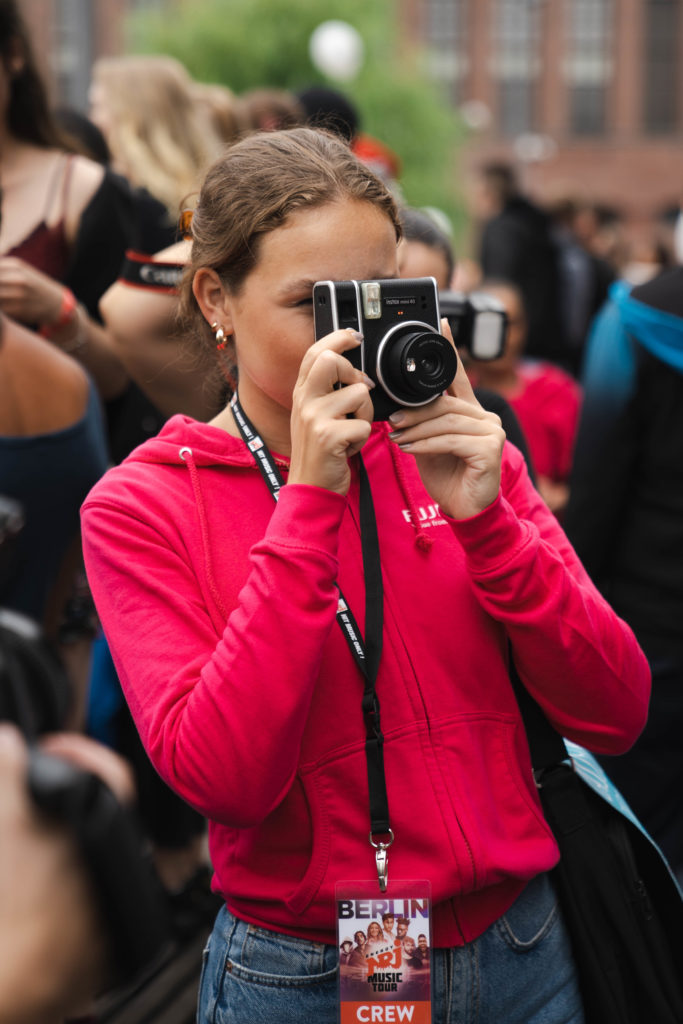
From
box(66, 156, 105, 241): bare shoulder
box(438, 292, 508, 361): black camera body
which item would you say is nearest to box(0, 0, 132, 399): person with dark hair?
box(66, 156, 105, 241): bare shoulder

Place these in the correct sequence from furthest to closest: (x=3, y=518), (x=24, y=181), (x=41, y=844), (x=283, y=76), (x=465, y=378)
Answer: (x=283, y=76)
(x=24, y=181)
(x=465, y=378)
(x=3, y=518)
(x=41, y=844)

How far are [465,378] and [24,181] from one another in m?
1.76

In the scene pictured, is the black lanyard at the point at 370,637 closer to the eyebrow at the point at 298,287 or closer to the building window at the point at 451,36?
the eyebrow at the point at 298,287

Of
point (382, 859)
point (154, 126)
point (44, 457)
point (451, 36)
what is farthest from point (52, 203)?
point (451, 36)

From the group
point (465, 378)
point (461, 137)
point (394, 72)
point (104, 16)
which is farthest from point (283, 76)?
point (465, 378)

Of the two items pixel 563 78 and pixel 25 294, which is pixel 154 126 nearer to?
pixel 25 294

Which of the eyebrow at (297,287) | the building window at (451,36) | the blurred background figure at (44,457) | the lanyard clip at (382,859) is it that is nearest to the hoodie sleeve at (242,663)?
the lanyard clip at (382,859)

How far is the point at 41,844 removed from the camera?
1027mm

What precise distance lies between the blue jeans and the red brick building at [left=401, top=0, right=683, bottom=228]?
164ft

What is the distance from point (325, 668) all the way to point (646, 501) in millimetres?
1666

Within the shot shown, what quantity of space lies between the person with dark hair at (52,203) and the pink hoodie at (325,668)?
4.21 ft

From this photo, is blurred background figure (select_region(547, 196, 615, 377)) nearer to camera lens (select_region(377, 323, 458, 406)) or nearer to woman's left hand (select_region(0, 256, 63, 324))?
woman's left hand (select_region(0, 256, 63, 324))

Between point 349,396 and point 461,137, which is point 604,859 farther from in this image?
point 461,137

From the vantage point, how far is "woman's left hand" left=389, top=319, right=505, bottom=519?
4.92 feet
